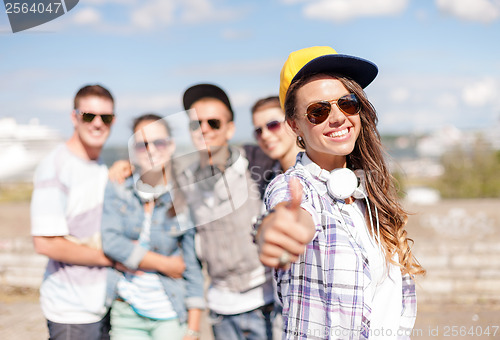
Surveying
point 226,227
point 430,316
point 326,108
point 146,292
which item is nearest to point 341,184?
point 326,108

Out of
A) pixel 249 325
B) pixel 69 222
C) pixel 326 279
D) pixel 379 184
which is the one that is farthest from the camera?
pixel 249 325

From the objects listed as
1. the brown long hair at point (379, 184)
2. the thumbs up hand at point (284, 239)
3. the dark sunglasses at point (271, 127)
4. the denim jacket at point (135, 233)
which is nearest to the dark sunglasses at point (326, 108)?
the brown long hair at point (379, 184)

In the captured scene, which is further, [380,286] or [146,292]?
[146,292]

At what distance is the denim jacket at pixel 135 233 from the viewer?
Answer: 2.47 metres

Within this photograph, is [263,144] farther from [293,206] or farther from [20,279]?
[20,279]

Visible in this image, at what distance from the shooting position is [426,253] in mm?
5711

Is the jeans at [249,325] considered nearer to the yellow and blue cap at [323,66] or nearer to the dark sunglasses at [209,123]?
the dark sunglasses at [209,123]

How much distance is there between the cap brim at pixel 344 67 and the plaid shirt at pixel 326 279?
0.42 meters

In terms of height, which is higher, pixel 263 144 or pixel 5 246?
pixel 263 144

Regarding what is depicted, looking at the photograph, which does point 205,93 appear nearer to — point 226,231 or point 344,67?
point 226,231

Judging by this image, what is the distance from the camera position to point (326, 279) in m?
1.55

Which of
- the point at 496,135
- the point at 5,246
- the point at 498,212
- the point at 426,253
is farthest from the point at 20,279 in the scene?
the point at 496,135

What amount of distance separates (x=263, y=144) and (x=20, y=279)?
15.0 feet

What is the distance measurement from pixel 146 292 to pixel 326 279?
4.42 ft
